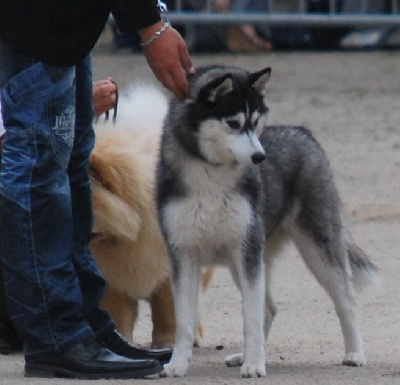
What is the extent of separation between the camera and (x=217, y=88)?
452 cm

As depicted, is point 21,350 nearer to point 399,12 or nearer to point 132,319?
point 132,319

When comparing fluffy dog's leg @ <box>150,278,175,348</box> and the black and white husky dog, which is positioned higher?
the black and white husky dog

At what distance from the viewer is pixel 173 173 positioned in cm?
469

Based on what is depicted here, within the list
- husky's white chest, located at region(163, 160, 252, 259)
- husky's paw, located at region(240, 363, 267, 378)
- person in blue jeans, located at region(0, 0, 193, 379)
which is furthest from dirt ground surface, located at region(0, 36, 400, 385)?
husky's white chest, located at region(163, 160, 252, 259)

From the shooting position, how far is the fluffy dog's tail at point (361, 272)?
5.51 m

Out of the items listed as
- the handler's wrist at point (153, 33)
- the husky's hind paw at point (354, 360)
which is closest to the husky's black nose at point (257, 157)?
the handler's wrist at point (153, 33)

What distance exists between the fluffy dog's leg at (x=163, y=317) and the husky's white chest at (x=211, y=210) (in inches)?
34.8

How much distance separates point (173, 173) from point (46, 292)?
689 mm

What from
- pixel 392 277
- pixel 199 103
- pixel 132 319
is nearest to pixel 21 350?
pixel 132 319

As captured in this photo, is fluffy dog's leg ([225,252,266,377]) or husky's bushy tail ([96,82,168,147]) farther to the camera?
Answer: husky's bushy tail ([96,82,168,147])

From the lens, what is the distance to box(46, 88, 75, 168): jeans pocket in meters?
4.23

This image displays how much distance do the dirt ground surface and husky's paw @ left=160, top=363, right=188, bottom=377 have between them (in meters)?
0.07

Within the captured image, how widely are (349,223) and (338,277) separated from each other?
2.75m

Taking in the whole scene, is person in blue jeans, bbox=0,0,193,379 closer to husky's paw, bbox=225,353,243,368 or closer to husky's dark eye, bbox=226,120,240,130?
husky's dark eye, bbox=226,120,240,130
